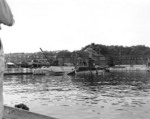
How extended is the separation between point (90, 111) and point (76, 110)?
3.31 ft

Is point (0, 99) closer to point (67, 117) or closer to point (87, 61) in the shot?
point (67, 117)

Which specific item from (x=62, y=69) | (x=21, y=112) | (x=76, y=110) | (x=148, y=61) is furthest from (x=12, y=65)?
(x=21, y=112)

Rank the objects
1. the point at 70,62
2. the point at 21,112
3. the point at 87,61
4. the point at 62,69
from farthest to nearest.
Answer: the point at 70,62
the point at 87,61
the point at 62,69
the point at 21,112

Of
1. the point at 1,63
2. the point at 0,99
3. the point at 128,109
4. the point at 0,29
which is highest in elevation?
the point at 0,29

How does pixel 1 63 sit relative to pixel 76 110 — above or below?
above

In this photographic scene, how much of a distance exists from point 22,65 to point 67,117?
409 feet

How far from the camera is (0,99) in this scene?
201cm

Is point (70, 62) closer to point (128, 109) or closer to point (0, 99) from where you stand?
point (128, 109)

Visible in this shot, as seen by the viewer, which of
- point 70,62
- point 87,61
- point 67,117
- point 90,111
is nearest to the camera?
point 67,117

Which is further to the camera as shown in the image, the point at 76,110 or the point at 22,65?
the point at 22,65

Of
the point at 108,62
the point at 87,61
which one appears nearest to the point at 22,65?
the point at 87,61

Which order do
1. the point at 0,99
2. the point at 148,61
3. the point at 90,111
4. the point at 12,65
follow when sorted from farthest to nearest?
1. the point at 148,61
2. the point at 12,65
3. the point at 90,111
4. the point at 0,99

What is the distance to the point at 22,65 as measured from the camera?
461 ft

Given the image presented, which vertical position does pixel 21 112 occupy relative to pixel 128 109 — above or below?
above
